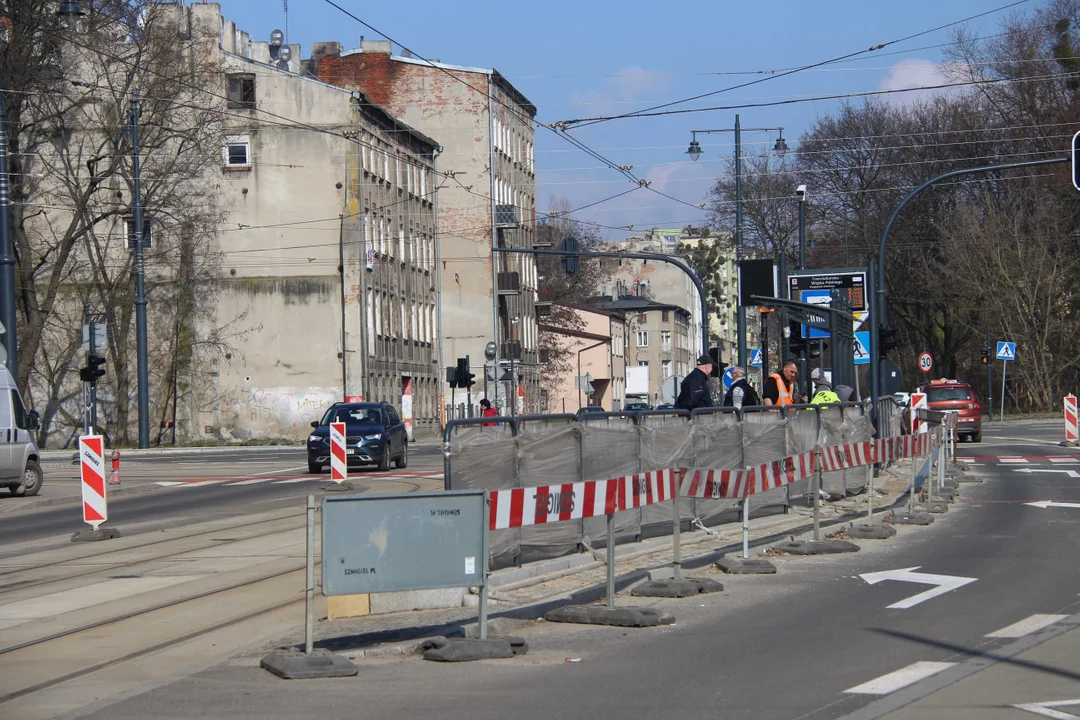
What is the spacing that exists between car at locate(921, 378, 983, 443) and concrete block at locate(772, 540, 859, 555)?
92.8 ft

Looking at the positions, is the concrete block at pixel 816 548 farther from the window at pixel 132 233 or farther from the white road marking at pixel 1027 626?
the window at pixel 132 233

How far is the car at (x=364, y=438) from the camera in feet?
109

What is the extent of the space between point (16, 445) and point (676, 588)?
18277mm

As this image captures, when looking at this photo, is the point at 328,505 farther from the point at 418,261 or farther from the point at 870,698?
the point at 418,261

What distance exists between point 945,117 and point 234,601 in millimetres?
53648

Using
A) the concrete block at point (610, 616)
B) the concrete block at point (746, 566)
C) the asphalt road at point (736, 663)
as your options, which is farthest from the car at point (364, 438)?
the concrete block at point (610, 616)

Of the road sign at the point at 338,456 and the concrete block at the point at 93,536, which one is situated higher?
the road sign at the point at 338,456

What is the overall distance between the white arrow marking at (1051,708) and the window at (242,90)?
175 ft

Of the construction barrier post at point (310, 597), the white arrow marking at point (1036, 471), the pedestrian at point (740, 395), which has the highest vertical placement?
the pedestrian at point (740, 395)

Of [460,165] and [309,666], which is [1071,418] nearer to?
[309,666]

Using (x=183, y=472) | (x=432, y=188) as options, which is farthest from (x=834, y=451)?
(x=432, y=188)

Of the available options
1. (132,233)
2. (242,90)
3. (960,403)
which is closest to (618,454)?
(960,403)

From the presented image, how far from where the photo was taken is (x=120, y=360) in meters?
56.2

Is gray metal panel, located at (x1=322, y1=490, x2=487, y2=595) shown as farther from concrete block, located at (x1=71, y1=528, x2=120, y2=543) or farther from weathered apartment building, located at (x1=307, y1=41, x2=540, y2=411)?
weathered apartment building, located at (x1=307, y1=41, x2=540, y2=411)
